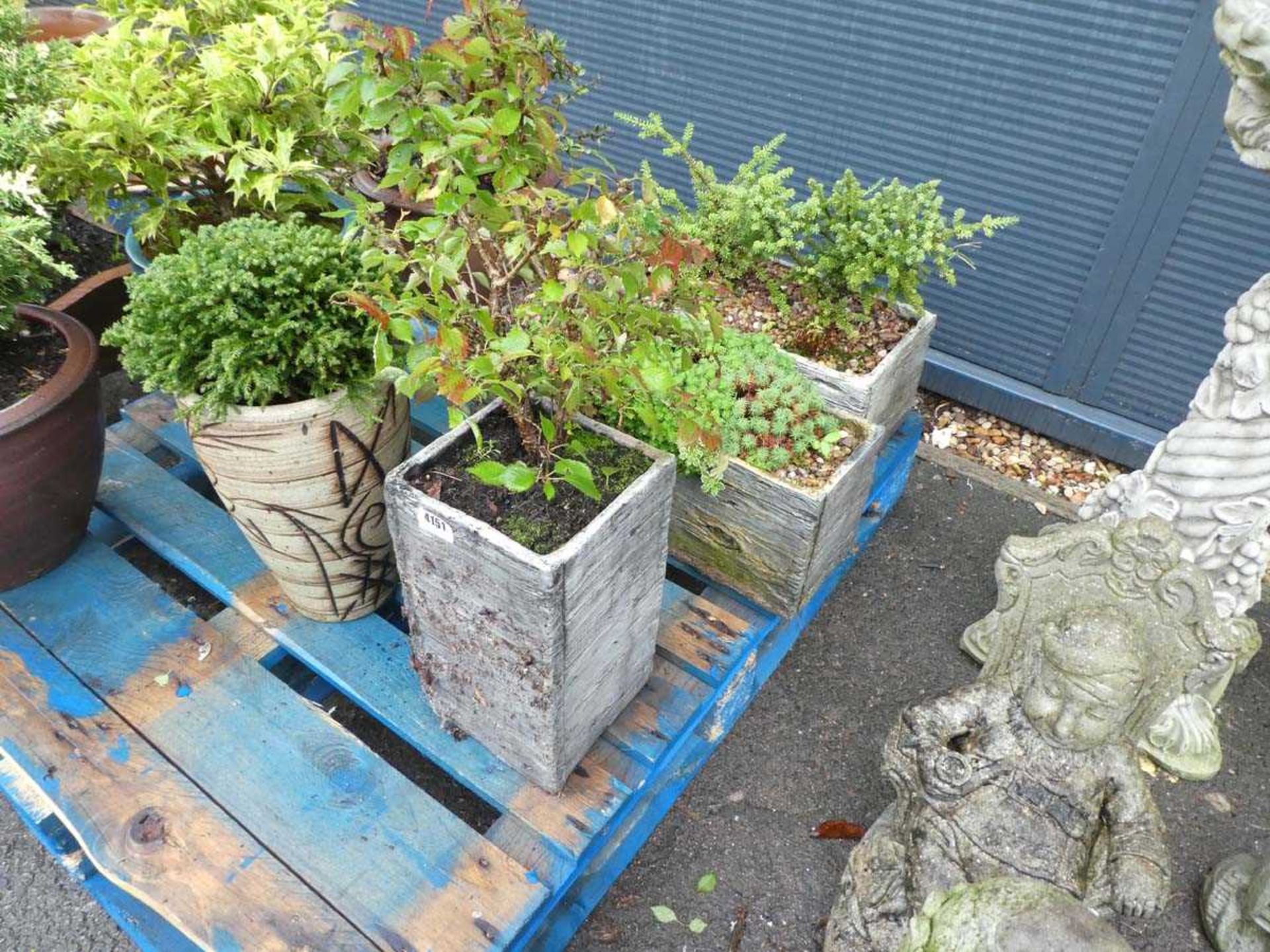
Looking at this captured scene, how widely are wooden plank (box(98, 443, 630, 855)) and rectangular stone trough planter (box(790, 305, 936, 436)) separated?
1.14 m

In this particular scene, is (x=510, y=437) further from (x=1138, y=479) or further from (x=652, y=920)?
(x=1138, y=479)

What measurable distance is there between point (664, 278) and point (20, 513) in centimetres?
165

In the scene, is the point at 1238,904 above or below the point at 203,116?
below

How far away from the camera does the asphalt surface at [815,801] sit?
1931 mm

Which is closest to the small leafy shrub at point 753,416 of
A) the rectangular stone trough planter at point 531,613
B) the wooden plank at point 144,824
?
the rectangular stone trough planter at point 531,613

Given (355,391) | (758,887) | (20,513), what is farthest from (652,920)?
(20,513)

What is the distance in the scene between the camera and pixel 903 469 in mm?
2799

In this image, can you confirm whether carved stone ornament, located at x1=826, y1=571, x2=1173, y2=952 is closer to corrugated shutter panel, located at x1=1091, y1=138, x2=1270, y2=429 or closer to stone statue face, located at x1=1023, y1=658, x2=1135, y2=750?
stone statue face, located at x1=1023, y1=658, x2=1135, y2=750

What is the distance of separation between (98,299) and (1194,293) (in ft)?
11.4

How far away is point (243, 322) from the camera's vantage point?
5.40ft

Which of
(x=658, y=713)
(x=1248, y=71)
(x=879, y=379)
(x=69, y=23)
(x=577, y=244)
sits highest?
(x=1248, y=71)

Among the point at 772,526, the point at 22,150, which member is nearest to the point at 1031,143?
the point at 772,526

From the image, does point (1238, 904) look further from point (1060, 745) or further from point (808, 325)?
point (808, 325)

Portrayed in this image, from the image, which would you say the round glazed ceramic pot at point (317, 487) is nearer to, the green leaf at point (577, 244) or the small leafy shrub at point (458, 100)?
the small leafy shrub at point (458, 100)
